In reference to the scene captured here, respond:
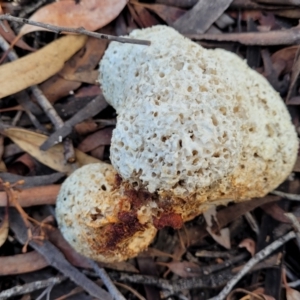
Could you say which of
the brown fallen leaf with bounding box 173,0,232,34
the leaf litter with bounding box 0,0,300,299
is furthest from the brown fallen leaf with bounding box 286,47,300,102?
the brown fallen leaf with bounding box 173,0,232,34

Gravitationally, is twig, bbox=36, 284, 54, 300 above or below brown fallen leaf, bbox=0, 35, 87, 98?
below

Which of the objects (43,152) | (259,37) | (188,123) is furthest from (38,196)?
(259,37)

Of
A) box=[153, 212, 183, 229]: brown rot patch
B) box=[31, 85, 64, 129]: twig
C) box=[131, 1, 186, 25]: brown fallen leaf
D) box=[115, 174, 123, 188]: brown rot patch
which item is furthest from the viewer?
box=[131, 1, 186, 25]: brown fallen leaf

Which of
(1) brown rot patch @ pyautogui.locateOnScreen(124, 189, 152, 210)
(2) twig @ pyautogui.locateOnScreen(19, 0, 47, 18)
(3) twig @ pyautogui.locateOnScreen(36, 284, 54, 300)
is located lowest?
(3) twig @ pyautogui.locateOnScreen(36, 284, 54, 300)

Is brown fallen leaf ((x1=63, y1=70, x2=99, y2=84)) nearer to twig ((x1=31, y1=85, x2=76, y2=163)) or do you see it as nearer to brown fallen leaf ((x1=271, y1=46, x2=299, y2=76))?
twig ((x1=31, y1=85, x2=76, y2=163))

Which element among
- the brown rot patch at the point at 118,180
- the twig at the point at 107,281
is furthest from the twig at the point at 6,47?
the twig at the point at 107,281

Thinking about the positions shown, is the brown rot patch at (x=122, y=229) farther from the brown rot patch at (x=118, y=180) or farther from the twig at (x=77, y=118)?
the twig at (x=77, y=118)

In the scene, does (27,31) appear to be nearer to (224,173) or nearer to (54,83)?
(54,83)

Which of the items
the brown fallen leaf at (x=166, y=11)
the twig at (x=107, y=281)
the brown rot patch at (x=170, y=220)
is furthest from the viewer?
the brown fallen leaf at (x=166, y=11)
